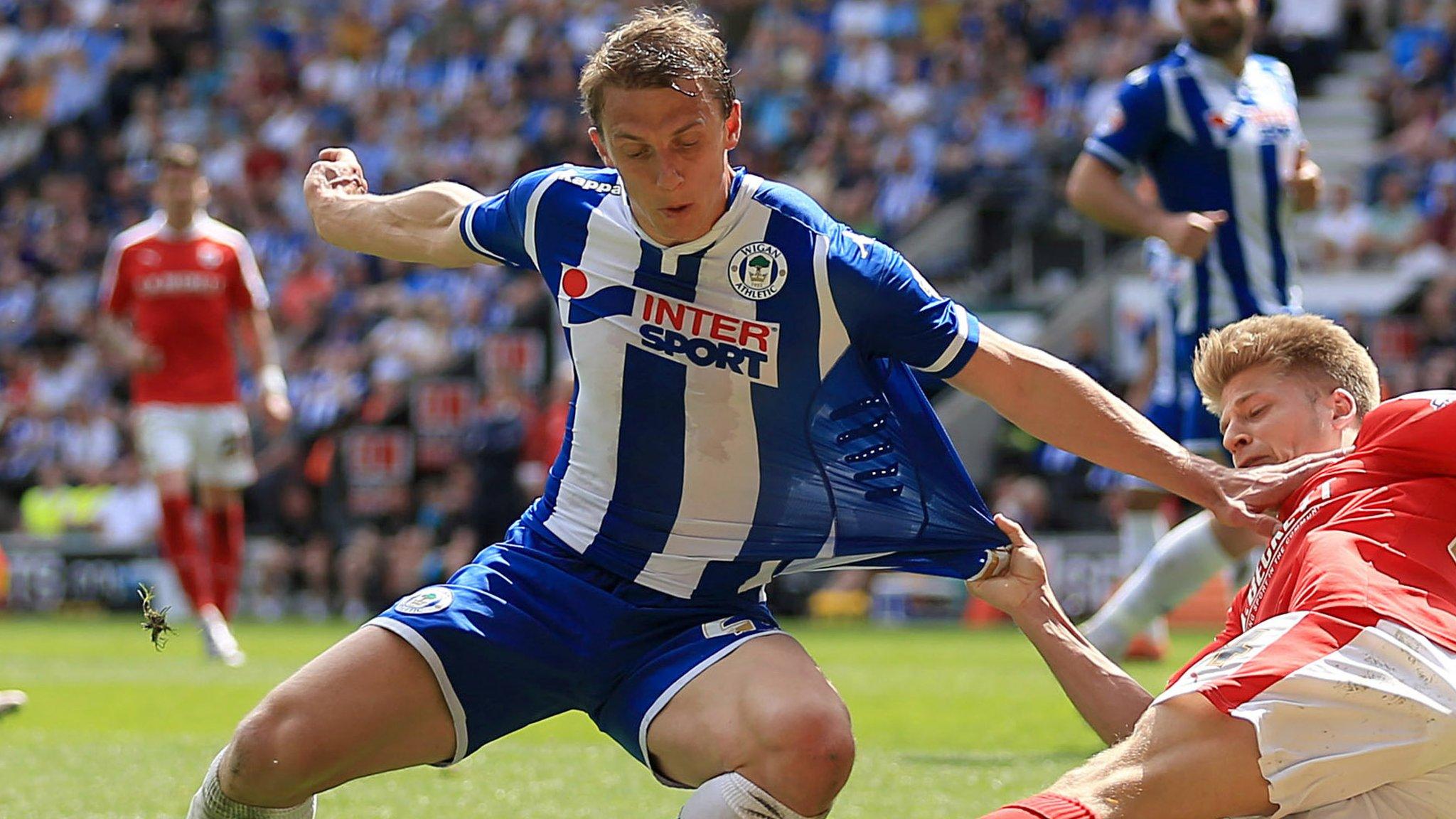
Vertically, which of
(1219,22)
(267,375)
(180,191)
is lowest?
(267,375)

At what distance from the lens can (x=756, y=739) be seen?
3.53m

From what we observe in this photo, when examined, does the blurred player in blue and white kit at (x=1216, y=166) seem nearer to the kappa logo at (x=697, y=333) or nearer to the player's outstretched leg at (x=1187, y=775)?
the kappa logo at (x=697, y=333)

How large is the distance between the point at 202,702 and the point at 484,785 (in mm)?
3025

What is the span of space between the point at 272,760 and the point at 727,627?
0.96 meters

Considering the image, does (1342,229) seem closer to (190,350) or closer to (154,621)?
(190,350)

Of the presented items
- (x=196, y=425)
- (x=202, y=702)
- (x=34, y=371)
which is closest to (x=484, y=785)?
(x=202, y=702)

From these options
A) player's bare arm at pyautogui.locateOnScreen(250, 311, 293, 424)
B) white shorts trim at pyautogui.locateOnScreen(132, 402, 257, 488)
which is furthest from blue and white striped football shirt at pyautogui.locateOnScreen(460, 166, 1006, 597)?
white shorts trim at pyautogui.locateOnScreen(132, 402, 257, 488)

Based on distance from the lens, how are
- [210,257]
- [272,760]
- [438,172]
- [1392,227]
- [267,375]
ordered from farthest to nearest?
[438,172] < [1392,227] < [210,257] < [267,375] < [272,760]

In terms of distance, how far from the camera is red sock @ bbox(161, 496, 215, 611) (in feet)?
35.1

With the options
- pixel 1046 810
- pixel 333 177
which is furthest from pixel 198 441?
pixel 1046 810

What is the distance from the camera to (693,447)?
12.8 ft

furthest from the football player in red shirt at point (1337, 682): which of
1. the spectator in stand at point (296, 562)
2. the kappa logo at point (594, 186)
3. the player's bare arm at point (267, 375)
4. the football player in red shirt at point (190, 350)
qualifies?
the spectator in stand at point (296, 562)

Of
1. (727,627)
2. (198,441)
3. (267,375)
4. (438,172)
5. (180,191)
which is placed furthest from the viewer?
(438,172)

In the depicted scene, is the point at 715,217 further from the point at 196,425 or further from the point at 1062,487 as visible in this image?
the point at 1062,487
